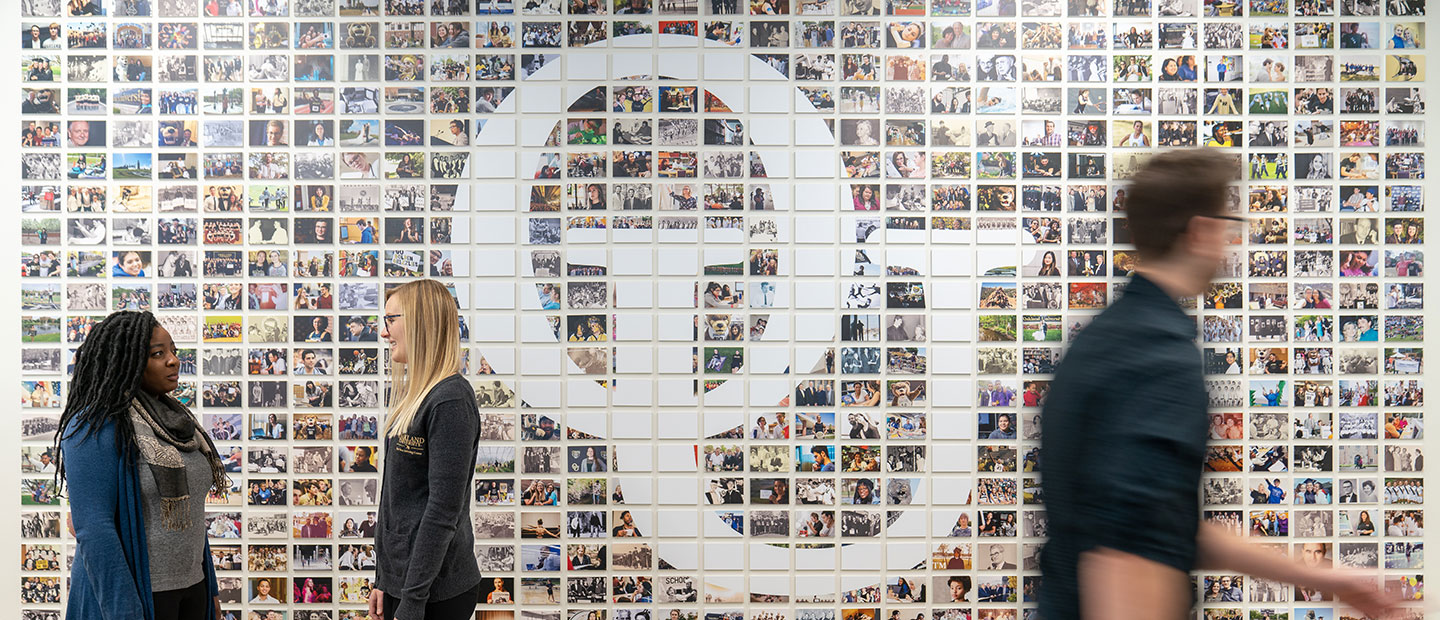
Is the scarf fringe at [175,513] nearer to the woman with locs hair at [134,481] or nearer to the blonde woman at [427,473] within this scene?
the woman with locs hair at [134,481]

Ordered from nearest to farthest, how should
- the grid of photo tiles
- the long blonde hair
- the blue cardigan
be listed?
the blue cardigan
the long blonde hair
the grid of photo tiles

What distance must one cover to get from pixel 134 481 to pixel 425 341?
82 cm

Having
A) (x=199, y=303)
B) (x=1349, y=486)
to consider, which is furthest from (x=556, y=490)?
(x=1349, y=486)

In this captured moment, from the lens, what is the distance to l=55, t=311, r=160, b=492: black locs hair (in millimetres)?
2260

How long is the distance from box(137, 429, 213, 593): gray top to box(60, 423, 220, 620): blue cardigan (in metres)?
0.04

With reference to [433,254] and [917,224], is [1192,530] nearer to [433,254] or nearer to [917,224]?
[917,224]

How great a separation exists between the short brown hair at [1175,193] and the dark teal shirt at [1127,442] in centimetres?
8

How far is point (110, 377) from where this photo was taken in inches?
91.6

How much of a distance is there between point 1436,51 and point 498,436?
3446 mm

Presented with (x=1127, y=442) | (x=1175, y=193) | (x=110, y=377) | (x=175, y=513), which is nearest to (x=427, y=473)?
(x=175, y=513)

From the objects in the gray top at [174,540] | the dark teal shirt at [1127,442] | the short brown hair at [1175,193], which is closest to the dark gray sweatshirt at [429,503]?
the gray top at [174,540]

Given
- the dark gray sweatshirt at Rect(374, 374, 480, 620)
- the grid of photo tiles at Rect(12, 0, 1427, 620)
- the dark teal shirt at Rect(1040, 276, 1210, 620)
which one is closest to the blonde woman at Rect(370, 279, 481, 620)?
the dark gray sweatshirt at Rect(374, 374, 480, 620)

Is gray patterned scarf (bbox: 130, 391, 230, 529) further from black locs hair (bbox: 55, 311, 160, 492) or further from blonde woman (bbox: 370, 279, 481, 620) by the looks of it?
blonde woman (bbox: 370, 279, 481, 620)

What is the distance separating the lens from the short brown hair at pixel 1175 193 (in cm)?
124
